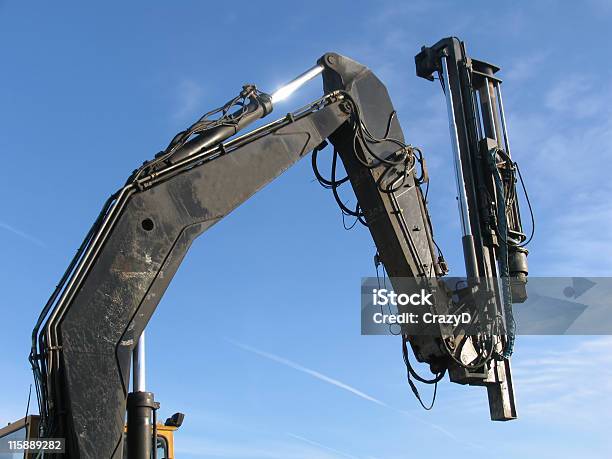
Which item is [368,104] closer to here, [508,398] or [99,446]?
[508,398]

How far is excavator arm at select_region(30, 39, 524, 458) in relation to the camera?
5.00 meters

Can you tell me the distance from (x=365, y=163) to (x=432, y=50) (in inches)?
85.0

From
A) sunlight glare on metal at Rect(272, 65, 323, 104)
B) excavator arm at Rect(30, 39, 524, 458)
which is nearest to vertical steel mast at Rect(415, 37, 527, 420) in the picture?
excavator arm at Rect(30, 39, 524, 458)

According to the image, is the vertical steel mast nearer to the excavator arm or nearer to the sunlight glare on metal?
the excavator arm

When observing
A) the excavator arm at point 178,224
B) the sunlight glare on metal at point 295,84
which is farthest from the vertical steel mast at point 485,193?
the sunlight glare on metal at point 295,84

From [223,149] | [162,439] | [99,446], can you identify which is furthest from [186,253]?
[162,439]

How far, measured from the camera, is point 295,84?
748 centimetres

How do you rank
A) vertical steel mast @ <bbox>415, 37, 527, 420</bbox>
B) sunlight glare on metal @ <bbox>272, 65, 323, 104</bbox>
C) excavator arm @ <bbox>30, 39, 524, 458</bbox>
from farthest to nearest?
1. vertical steel mast @ <bbox>415, 37, 527, 420</bbox>
2. sunlight glare on metal @ <bbox>272, 65, 323, 104</bbox>
3. excavator arm @ <bbox>30, 39, 524, 458</bbox>

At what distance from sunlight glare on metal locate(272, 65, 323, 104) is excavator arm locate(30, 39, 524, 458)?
0.04 meters

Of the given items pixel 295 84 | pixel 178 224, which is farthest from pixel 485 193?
pixel 178 224

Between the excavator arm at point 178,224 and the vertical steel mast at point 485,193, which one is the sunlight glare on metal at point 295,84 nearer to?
the excavator arm at point 178,224

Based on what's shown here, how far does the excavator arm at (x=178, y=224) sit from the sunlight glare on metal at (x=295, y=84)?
40 mm

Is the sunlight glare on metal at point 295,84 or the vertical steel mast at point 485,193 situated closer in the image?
the sunlight glare on metal at point 295,84

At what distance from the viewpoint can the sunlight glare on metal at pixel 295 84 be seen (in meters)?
7.21
